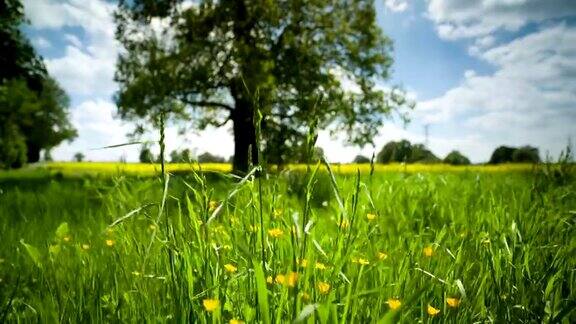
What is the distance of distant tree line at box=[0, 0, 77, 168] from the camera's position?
1905cm

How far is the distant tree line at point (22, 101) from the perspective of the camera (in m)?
19.0

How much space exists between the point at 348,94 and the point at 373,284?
20244 mm

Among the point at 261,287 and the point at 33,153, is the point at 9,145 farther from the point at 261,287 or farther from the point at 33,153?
the point at 261,287

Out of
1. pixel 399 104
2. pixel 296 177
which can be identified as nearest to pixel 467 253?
pixel 296 177

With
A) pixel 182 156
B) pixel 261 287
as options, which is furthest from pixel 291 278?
pixel 182 156

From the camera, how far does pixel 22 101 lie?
1649 inches

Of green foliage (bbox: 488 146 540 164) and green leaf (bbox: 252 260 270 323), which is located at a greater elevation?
green foliage (bbox: 488 146 540 164)

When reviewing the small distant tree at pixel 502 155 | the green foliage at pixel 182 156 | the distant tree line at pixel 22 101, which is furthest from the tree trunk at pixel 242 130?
the small distant tree at pixel 502 155

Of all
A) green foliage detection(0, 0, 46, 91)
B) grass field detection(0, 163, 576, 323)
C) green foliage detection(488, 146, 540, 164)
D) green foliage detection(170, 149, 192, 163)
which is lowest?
grass field detection(0, 163, 576, 323)

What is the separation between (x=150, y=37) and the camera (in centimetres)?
1941

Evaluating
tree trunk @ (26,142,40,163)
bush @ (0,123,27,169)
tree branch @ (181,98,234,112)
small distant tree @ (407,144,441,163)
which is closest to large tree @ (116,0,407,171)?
tree branch @ (181,98,234,112)

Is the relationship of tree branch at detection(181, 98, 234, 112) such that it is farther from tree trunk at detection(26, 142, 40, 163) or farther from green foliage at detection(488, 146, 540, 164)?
tree trunk at detection(26, 142, 40, 163)

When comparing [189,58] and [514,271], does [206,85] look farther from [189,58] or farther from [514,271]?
[514,271]

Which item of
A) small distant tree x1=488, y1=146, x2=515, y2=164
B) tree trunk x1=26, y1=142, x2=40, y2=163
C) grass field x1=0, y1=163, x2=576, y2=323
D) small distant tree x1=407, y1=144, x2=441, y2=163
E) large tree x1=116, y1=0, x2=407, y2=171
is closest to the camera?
grass field x1=0, y1=163, x2=576, y2=323
